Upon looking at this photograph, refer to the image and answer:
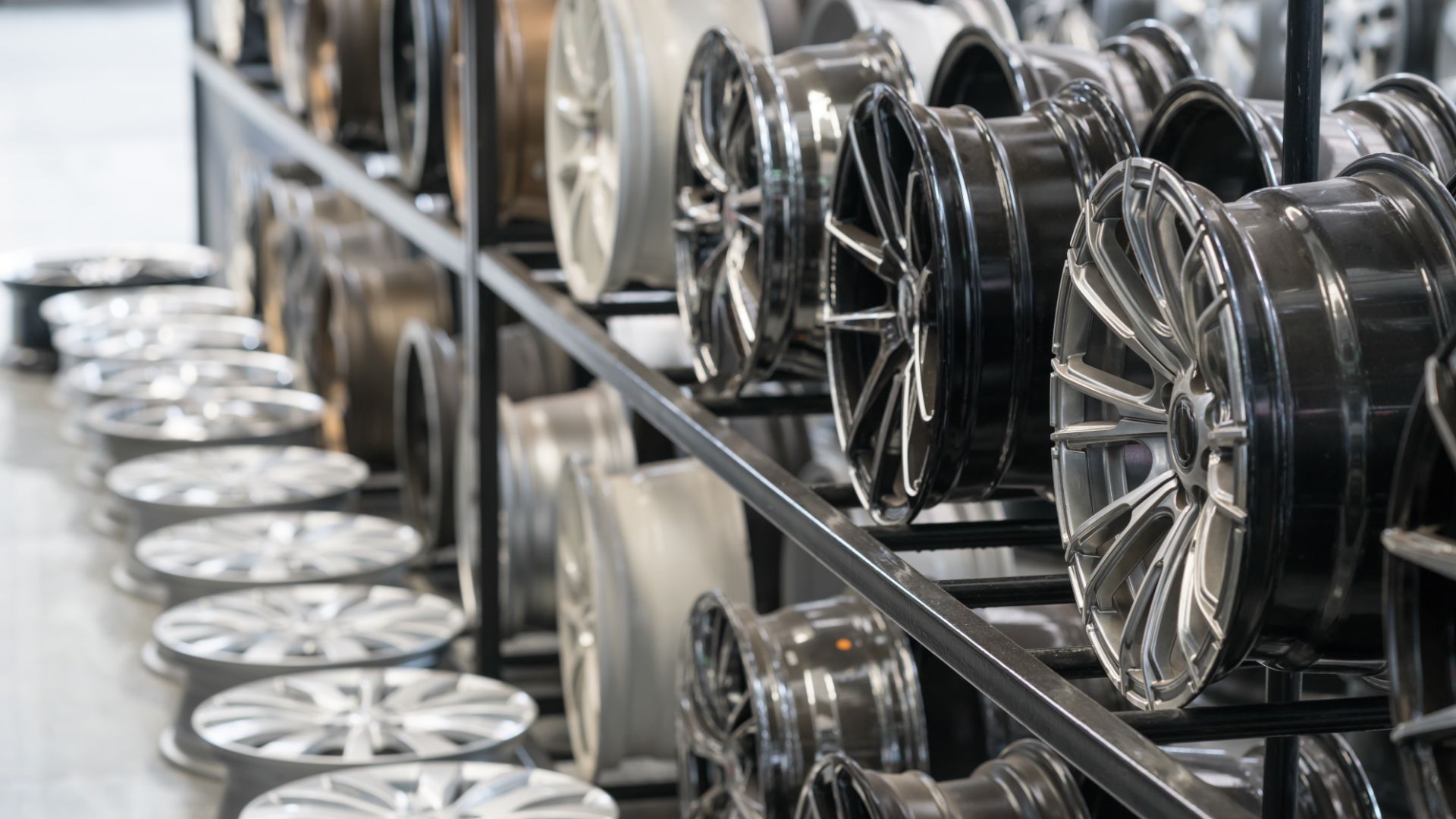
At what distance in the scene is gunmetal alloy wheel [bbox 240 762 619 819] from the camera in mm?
2418

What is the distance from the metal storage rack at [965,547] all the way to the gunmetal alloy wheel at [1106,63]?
47cm

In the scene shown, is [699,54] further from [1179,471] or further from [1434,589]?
[1434,589]

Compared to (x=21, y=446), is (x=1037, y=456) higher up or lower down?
higher up

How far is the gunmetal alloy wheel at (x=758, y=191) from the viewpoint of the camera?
2.00 metres

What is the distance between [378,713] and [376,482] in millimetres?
2008

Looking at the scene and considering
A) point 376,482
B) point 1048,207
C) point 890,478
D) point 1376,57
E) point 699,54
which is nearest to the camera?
point 1048,207

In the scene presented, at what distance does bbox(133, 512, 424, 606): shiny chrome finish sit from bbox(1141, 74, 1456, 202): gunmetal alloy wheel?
2.31 metres

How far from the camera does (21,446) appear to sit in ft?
17.7

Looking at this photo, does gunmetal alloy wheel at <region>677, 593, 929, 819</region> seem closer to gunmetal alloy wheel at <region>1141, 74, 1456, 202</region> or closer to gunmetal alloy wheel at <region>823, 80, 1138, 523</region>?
gunmetal alloy wheel at <region>823, 80, 1138, 523</region>

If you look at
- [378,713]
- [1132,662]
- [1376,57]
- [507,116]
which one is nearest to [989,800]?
[1132,662]

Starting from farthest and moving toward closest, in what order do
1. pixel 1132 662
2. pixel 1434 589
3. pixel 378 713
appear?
pixel 378 713 < pixel 1132 662 < pixel 1434 589

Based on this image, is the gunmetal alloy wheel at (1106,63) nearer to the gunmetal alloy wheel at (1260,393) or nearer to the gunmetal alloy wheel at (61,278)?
the gunmetal alloy wheel at (1260,393)

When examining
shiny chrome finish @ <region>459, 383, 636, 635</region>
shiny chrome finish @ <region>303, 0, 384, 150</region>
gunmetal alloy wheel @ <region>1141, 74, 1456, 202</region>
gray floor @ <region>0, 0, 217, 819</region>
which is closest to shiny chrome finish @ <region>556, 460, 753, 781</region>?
shiny chrome finish @ <region>459, 383, 636, 635</region>

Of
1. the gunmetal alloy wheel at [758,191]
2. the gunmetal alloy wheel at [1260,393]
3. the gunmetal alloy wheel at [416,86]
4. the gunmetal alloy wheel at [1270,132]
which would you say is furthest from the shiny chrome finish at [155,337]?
the gunmetal alloy wheel at [1260,393]
